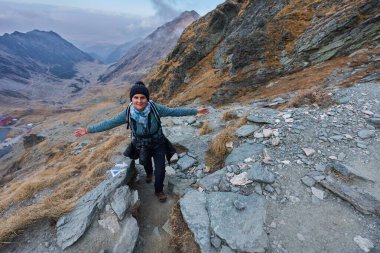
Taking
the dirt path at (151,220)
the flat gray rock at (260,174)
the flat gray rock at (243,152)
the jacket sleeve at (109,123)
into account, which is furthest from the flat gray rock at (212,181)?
the jacket sleeve at (109,123)

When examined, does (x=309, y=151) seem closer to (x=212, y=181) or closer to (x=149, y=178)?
(x=212, y=181)

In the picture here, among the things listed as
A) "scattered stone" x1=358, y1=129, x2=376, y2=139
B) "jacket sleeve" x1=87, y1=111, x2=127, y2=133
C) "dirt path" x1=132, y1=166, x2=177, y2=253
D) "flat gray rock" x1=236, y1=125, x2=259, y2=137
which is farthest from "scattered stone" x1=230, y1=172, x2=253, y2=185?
"scattered stone" x1=358, y1=129, x2=376, y2=139

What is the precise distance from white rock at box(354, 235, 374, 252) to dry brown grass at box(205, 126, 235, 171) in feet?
11.9

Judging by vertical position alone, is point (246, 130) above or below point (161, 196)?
above

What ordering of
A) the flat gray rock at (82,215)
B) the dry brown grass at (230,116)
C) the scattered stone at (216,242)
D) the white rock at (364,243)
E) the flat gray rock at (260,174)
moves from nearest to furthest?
the white rock at (364,243) → the scattered stone at (216,242) → the flat gray rock at (82,215) → the flat gray rock at (260,174) → the dry brown grass at (230,116)

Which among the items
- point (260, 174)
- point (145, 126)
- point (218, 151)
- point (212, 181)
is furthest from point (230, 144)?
point (145, 126)

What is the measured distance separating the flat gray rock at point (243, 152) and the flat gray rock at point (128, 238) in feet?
10.1

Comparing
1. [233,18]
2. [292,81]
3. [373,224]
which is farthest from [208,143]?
[233,18]

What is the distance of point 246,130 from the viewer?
750 cm

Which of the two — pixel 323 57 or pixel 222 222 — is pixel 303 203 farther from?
pixel 323 57

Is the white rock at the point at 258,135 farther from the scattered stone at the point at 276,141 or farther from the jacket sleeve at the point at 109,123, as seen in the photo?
the jacket sleeve at the point at 109,123

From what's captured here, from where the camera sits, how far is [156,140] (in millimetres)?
5953

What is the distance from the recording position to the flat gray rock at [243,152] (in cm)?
644

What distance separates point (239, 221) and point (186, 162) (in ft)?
10.8
